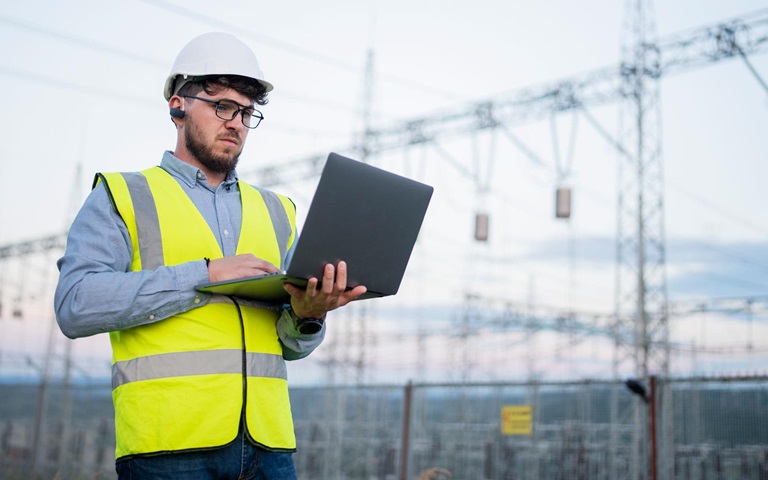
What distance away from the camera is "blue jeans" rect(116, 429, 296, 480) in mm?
2062

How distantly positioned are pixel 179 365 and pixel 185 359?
0.02 meters

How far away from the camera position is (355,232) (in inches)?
81.8

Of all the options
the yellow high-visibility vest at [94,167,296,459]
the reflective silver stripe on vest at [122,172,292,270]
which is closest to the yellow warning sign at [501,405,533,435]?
the yellow high-visibility vest at [94,167,296,459]

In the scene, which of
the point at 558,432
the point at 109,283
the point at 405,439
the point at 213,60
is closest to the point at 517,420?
the point at 558,432

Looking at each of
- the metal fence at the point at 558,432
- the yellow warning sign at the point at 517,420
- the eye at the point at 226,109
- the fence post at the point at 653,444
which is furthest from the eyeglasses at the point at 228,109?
the yellow warning sign at the point at 517,420

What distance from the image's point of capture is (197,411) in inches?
82.7

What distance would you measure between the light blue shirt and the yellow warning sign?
6539mm

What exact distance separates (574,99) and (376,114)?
251 inches

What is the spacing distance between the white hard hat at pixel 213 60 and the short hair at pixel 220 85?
0.02 m

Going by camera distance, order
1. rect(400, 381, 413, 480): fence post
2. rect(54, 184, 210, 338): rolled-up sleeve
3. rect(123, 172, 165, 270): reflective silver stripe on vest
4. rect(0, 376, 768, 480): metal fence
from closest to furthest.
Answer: rect(54, 184, 210, 338): rolled-up sleeve
rect(123, 172, 165, 270): reflective silver stripe on vest
rect(0, 376, 768, 480): metal fence
rect(400, 381, 413, 480): fence post

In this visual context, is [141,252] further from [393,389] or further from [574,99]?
[574,99]

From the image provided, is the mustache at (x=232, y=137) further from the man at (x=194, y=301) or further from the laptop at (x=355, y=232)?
the laptop at (x=355, y=232)

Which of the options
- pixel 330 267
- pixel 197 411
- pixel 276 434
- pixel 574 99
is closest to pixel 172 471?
pixel 197 411

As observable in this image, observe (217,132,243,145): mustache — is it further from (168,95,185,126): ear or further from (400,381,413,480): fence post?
(400,381,413,480): fence post
